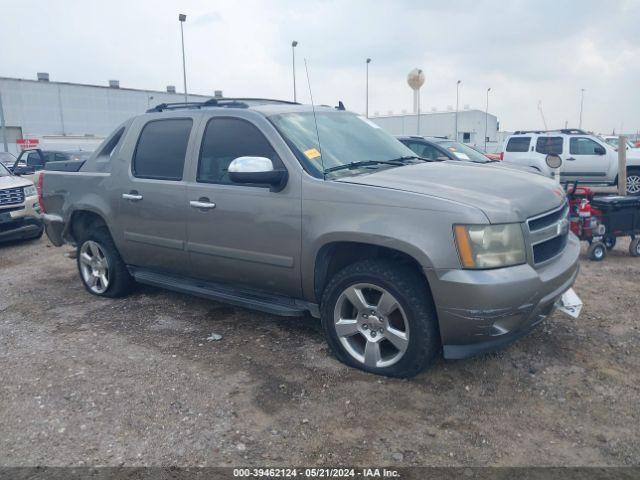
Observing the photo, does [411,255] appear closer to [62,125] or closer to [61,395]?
[61,395]

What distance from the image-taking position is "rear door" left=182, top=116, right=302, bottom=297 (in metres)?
3.86

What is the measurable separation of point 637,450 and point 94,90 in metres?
51.3

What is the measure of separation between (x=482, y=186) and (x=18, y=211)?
24.8 feet

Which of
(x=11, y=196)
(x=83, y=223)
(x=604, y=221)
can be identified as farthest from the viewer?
(x=11, y=196)

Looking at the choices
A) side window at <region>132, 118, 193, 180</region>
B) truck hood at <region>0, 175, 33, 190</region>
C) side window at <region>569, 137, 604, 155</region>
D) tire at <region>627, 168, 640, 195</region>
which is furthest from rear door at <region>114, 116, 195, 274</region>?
tire at <region>627, 168, 640, 195</region>

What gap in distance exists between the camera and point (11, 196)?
8.30 meters

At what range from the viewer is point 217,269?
4.38m

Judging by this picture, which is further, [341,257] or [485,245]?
[341,257]

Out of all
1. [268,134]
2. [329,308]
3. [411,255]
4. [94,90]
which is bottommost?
[329,308]

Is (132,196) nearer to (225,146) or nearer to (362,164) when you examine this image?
(225,146)

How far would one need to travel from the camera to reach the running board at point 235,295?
4020mm

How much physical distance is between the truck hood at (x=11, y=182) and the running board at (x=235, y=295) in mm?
4536

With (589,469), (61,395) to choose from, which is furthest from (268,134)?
(589,469)

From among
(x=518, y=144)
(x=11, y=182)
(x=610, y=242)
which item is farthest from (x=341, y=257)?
(x=518, y=144)
